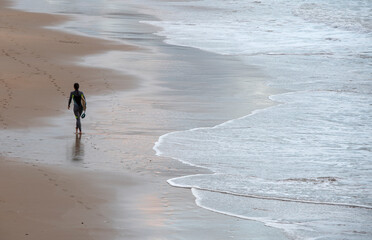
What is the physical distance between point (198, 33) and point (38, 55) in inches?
438

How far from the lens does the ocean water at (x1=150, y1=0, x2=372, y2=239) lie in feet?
34.4

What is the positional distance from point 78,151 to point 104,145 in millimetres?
599

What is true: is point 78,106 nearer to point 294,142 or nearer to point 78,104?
point 78,104

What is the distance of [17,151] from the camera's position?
1326 centimetres

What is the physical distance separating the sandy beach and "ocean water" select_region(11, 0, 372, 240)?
0.46 meters

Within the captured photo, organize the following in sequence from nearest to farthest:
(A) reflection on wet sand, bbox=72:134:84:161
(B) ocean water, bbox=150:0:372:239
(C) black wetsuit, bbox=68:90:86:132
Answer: (B) ocean water, bbox=150:0:372:239, (A) reflection on wet sand, bbox=72:134:84:161, (C) black wetsuit, bbox=68:90:86:132

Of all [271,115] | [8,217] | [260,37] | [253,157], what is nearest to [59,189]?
[8,217]

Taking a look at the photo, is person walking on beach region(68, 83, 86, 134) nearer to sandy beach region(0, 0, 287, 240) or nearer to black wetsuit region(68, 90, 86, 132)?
black wetsuit region(68, 90, 86, 132)

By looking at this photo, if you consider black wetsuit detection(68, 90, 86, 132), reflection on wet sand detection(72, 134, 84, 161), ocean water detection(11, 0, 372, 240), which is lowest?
reflection on wet sand detection(72, 134, 84, 161)

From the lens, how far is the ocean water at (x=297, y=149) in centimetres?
1050

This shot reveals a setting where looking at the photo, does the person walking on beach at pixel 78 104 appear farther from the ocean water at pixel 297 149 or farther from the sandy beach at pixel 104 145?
the ocean water at pixel 297 149

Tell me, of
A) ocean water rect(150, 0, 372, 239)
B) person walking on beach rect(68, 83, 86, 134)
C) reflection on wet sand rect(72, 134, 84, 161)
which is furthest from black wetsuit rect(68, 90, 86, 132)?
ocean water rect(150, 0, 372, 239)

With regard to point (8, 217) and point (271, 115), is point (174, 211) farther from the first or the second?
point (271, 115)

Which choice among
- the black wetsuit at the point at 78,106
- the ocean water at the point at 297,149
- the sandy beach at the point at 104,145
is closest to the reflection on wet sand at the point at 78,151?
the sandy beach at the point at 104,145
